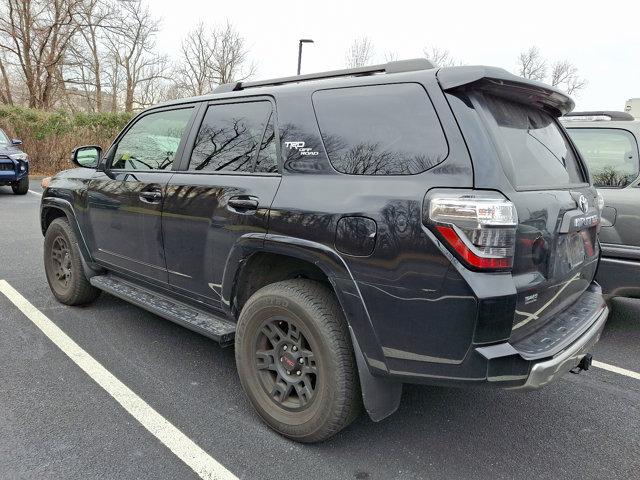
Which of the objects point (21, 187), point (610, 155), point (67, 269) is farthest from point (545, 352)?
point (21, 187)

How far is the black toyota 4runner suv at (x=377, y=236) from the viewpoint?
1.93 meters

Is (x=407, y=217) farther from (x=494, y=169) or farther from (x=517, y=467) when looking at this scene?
(x=517, y=467)

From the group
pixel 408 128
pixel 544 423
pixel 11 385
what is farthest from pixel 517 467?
pixel 11 385

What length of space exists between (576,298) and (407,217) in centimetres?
131

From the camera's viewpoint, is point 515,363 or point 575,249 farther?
point 575,249

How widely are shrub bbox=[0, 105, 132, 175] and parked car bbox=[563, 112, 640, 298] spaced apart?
16.9m

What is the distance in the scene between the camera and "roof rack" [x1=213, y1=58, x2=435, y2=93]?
2.35m

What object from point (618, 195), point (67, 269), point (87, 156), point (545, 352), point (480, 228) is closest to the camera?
point (480, 228)

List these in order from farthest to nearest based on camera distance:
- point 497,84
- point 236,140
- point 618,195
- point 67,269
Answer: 1. point 67,269
2. point 618,195
3. point 236,140
4. point 497,84

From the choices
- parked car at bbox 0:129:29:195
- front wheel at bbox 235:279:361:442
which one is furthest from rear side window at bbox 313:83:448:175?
parked car at bbox 0:129:29:195

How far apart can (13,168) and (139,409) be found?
37.4ft

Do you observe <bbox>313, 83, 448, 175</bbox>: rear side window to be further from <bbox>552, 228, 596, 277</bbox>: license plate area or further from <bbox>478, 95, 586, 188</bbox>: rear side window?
<bbox>552, 228, 596, 277</bbox>: license plate area

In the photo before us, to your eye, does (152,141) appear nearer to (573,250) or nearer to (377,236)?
(377,236)

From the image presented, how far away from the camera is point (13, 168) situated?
1166 cm
